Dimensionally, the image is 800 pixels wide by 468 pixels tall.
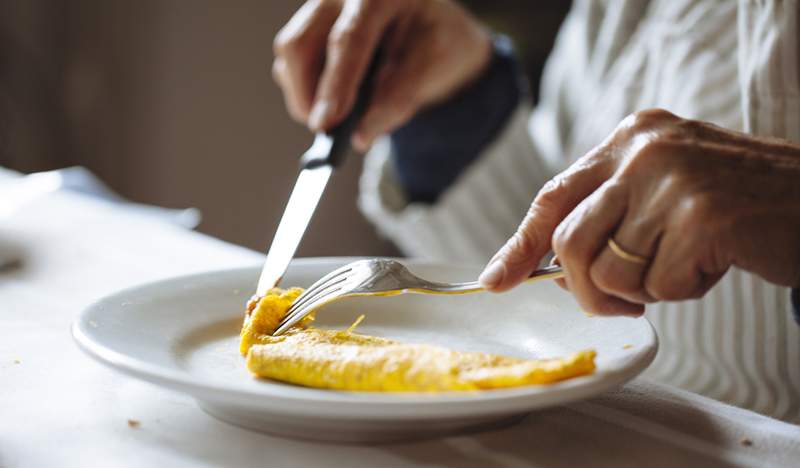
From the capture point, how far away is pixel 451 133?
155 centimetres

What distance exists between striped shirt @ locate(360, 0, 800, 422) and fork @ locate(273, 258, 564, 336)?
50 centimetres

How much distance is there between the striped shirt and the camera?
1.01 metres

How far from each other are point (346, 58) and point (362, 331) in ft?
1.56

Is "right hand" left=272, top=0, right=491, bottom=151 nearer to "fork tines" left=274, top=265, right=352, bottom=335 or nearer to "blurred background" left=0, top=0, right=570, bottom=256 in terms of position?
"fork tines" left=274, top=265, right=352, bottom=335

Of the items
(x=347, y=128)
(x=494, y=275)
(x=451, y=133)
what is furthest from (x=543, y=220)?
(x=451, y=133)

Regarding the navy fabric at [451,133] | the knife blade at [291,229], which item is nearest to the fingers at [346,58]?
the knife blade at [291,229]

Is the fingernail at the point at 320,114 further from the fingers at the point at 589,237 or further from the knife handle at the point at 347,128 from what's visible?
the fingers at the point at 589,237

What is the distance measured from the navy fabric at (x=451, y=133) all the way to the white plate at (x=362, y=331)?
27.8 inches

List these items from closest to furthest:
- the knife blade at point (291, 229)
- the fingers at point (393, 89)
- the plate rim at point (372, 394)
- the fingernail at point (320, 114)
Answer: the plate rim at point (372, 394), the knife blade at point (291, 229), the fingernail at point (320, 114), the fingers at point (393, 89)

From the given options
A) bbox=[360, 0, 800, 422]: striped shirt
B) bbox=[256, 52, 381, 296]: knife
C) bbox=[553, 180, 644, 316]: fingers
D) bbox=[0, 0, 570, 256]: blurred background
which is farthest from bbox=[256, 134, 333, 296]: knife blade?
bbox=[0, 0, 570, 256]: blurred background

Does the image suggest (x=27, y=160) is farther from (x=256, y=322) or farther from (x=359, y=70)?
(x=256, y=322)

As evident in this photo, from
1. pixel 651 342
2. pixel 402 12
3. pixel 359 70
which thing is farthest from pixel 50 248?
pixel 651 342

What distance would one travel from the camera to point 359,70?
1.13 m

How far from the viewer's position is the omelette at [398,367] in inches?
20.7
